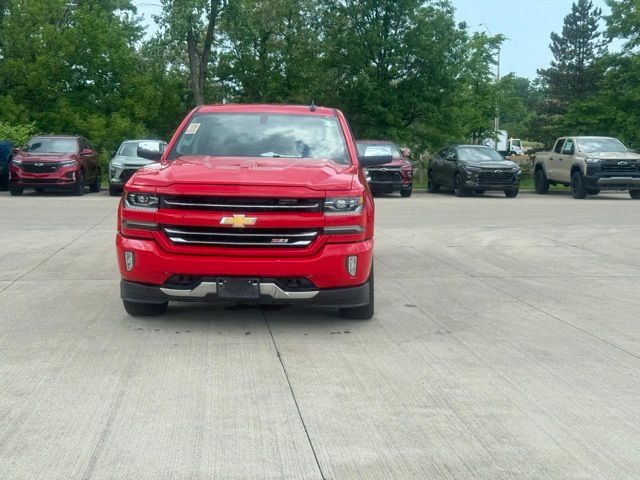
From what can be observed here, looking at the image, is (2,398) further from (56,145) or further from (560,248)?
(56,145)

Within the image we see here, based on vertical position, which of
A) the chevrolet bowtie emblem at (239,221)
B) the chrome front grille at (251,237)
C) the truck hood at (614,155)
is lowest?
the truck hood at (614,155)

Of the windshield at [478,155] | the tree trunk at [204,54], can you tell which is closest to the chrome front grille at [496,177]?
the windshield at [478,155]

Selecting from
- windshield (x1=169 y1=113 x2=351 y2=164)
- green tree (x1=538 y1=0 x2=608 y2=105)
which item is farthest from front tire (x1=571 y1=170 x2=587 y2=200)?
green tree (x1=538 y1=0 x2=608 y2=105)

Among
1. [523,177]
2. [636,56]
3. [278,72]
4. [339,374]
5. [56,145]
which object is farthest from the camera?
[278,72]

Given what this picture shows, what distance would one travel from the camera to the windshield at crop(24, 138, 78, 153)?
28969mm

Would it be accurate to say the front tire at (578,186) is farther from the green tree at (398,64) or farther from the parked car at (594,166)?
the green tree at (398,64)

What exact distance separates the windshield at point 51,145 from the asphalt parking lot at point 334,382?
18.3 metres

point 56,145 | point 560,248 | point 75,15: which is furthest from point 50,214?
point 75,15

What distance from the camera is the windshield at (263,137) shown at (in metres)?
8.75

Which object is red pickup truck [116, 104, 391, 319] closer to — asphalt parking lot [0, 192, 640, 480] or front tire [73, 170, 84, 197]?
asphalt parking lot [0, 192, 640, 480]

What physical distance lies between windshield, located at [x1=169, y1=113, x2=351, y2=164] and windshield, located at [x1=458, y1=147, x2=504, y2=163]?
849 inches

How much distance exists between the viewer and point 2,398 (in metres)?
5.74

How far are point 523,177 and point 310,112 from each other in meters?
36.8

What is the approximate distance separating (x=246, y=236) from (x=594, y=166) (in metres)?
22.7
